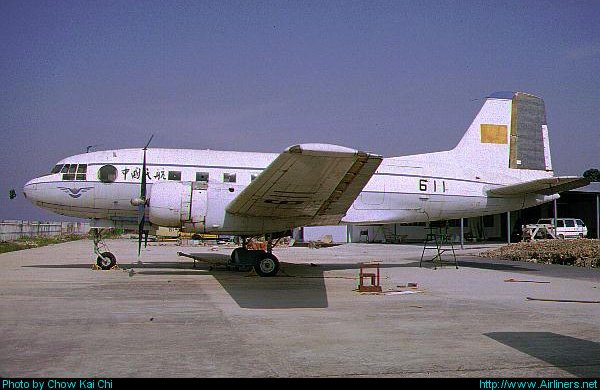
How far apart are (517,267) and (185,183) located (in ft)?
45.5

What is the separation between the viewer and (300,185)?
1301 cm

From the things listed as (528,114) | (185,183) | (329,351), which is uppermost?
(528,114)

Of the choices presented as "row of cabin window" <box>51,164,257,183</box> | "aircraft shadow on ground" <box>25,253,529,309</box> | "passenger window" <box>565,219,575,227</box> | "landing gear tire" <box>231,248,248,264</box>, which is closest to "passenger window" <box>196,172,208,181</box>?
"row of cabin window" <box>51,164,257,183</box>

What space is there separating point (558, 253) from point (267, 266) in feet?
48.6

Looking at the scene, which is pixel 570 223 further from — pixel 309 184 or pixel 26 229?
pixel 26 229

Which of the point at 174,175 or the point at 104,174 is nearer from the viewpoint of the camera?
the point at 104,174

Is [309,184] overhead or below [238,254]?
overhead

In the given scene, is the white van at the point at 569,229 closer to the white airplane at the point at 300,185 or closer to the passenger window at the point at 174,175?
the white airplane at the point at 300,185

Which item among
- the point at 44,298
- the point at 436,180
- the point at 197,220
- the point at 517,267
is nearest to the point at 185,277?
the point at 197,220

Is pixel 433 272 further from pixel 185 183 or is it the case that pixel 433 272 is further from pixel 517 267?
pixel 185 183

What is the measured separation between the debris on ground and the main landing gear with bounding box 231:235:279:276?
14.2m

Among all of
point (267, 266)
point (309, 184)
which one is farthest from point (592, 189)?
point (309, 184)

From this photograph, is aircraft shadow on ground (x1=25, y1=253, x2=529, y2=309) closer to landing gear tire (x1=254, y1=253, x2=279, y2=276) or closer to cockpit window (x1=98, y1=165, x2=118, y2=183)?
landing gear tire (x1=254, y1=253, x2=279, y2=276)

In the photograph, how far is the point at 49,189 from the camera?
55.1ft
